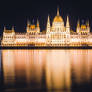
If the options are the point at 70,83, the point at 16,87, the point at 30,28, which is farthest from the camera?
the point at 30,28

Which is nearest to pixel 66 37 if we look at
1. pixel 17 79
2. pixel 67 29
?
pixel 67 29

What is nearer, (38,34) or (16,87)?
(16,87)

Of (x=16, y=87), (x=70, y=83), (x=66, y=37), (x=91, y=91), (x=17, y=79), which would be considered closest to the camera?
(x=91, y=91)

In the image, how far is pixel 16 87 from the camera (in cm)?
1299

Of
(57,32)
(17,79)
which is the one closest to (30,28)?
(57,32)

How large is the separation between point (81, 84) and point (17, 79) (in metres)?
4.05

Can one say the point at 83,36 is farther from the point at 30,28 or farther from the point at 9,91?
the point at 9,91

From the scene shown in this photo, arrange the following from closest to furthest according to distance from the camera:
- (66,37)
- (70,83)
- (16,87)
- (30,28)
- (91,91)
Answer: (91,91), (16,87), (70,83), (66,37), (30,28)

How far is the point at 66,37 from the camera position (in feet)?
307

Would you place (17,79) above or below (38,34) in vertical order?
below

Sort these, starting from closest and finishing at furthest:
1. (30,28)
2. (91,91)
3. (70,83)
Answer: (91,91), (70,83), (30,28)

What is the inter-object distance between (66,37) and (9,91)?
82136 millimetres

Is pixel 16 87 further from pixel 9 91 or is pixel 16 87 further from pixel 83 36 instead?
pixel 83 36

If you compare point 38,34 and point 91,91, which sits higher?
point 38,34
